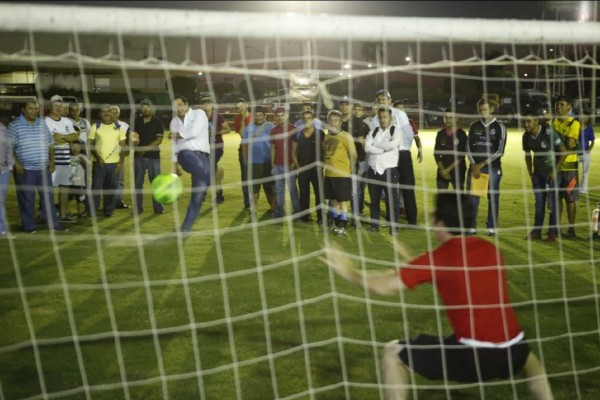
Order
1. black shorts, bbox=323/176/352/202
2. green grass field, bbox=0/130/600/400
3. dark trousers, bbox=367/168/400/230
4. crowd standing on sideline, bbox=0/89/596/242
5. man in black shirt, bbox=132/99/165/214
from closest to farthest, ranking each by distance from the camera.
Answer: green grass field, bbox=0/130/600/400 < crowd standing on sideline, bbox=0/89/596/242 < dark trousers, bbox=367/168/400/230 < black shorts, bbox=323/176/352/202 < man in black shirt, bbox=132/99/165/214

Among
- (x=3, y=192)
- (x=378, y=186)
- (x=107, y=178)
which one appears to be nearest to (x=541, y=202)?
(x=378, y=186)

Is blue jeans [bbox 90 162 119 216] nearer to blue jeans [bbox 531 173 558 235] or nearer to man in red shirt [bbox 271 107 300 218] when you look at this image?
man in red shirt [bbox 271 107 300 218]

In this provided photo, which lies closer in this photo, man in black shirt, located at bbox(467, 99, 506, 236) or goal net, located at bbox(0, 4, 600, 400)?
goal net, located at bbox(0, 4, 600, 400)

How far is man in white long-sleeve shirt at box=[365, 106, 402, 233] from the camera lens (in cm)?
878

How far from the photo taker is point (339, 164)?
360 inches

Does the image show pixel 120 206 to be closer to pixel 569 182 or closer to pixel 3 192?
pixel 3 192

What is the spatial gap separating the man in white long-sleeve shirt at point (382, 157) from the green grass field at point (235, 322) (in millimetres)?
743

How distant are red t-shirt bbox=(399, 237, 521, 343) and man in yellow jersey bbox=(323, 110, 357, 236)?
5719 millimetres

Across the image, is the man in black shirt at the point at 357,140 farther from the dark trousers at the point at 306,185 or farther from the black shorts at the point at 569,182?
the black shorts at the point at 569,182

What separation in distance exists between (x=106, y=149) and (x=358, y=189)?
159 inches

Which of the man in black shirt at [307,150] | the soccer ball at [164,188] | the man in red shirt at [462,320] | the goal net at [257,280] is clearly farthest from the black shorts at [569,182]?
the man in red shirt at [462,320]

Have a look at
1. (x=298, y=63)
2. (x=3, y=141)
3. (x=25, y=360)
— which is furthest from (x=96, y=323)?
(x=3, y=141)

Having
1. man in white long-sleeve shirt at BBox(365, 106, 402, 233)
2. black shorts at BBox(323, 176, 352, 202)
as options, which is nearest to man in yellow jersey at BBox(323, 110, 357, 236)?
black shorts at BBox(323, 176, 352, 202)

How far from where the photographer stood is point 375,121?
9.69m
